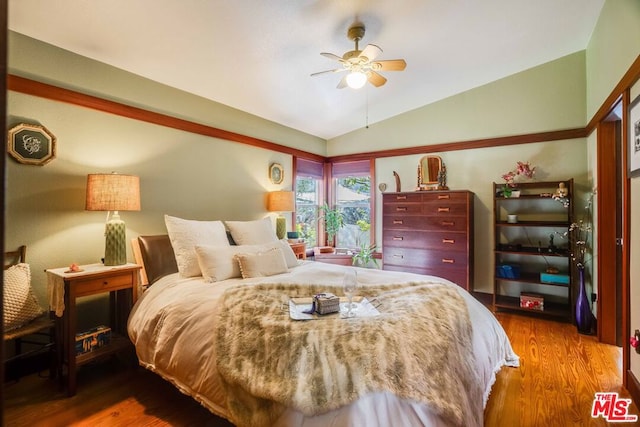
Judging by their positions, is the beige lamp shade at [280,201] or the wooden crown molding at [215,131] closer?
the wooden crown molding at [215,131]

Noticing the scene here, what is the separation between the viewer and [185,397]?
6.76ft

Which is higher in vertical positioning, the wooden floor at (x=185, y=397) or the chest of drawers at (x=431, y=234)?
the chest of drawers at (x=431, y=234)

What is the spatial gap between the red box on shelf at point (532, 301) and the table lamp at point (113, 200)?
13.6 feet

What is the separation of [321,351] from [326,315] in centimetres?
35

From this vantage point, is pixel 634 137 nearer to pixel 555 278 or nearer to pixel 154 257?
pixel 555 278

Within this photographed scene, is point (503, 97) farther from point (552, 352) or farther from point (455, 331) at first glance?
point (455, 331)

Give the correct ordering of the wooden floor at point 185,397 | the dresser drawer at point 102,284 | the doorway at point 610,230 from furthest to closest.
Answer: the doorway at point 610,230 < the dresser drawer at point 102,284 < the wooden floor at point 185,397

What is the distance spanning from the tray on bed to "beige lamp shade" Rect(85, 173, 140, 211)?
1.51 metres

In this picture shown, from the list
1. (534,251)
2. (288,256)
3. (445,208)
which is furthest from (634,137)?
(288,256)

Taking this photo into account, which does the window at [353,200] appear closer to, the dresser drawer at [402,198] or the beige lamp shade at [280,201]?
Answer: the dresser drawer at [402,198]

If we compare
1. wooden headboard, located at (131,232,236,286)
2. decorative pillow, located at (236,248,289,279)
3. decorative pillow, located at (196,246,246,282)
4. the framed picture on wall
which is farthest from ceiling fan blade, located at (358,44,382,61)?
wooden headboard, located at (131,232,236,286)

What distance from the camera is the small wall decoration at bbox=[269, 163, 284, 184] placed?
4.26m

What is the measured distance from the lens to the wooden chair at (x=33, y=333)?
6.56ft

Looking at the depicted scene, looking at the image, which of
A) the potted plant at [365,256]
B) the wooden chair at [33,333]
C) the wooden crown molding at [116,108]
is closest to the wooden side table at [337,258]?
the potted plant at [365,256]
